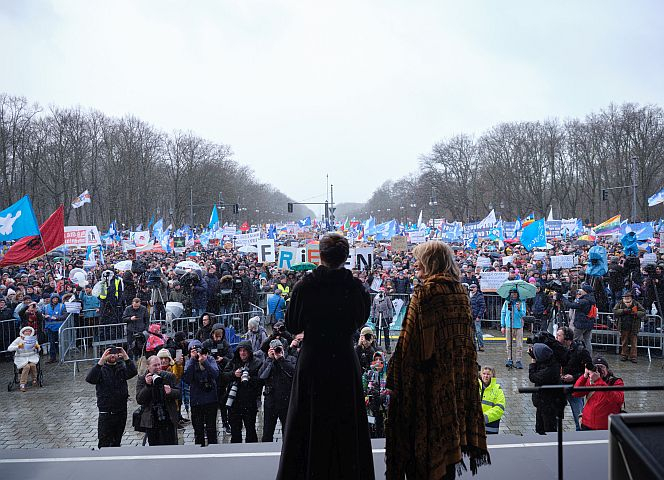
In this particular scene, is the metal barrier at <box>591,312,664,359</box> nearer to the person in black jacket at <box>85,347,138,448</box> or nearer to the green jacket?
the green jacket

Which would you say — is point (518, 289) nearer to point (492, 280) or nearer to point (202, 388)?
point (492, 280)

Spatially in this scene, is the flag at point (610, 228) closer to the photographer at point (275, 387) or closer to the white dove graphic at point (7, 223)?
the photographer at point (275, 387)

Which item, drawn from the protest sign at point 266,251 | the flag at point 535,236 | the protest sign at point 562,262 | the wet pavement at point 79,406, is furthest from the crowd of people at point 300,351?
the flag at point 535,236

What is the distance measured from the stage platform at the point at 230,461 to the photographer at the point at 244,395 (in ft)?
6.58

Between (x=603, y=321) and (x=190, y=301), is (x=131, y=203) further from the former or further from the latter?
(x=603, y=321)

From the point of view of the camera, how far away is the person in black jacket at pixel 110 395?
21.2ft

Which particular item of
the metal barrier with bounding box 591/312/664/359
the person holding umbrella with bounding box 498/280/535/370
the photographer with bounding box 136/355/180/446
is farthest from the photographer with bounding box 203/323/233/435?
the metal barrier with bounding box 591/312/664/359

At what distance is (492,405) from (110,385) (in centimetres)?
461

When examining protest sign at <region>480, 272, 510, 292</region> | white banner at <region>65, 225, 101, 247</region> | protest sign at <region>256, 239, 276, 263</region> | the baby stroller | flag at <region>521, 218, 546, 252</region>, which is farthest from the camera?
flag at <region>521, 218, 546, 252</region>

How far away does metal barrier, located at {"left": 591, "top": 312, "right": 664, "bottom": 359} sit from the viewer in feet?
40.0

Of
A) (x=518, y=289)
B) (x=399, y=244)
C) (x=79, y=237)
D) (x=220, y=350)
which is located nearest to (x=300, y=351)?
(x=220, y=350)

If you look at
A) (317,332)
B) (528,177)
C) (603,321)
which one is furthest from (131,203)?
(317,332)

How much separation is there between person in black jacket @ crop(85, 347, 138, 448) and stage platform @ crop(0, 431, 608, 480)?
5.07 ft

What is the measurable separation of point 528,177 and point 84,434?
6779 cm
